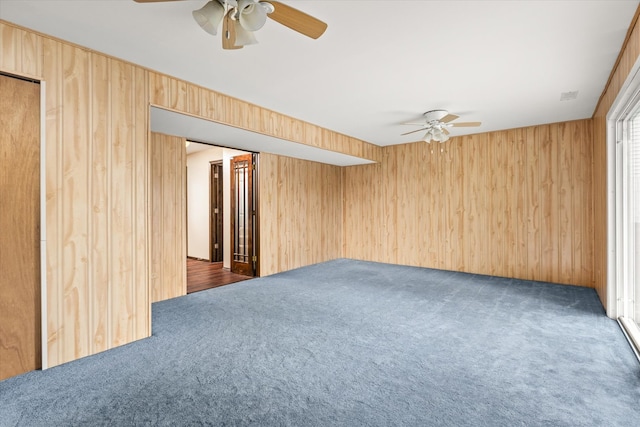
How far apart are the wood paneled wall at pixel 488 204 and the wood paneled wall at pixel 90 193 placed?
501 cm

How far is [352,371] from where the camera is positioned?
7.57ft

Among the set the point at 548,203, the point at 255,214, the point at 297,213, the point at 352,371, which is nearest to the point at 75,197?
the point at 352,371

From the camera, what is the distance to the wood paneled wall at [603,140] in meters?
2.34

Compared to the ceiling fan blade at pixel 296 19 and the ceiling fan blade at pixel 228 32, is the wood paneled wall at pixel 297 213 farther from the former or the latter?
the ceiling fan blade at pixel 296 19

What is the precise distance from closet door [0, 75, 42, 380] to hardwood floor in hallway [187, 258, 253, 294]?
2286 mm

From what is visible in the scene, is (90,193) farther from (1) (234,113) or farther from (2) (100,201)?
(1) (234,113)

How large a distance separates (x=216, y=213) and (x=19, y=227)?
A: 513 centimetres

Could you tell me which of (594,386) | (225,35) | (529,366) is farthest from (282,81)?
(594,386)

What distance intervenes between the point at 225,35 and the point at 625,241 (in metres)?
4.26

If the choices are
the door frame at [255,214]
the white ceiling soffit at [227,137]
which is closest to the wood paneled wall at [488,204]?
the white ceiling soffit at [227,137]

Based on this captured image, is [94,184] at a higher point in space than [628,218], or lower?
higher

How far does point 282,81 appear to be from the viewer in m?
3.27

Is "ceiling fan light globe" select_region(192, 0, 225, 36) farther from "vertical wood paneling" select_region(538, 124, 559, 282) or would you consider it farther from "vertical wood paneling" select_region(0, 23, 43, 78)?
"vertical wood paneling" select_region(538, 124, 559, 282)

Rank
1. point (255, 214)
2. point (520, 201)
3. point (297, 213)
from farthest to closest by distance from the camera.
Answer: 1. point (297, 213)
2. point (255, 214)
3. point (520, 201)
